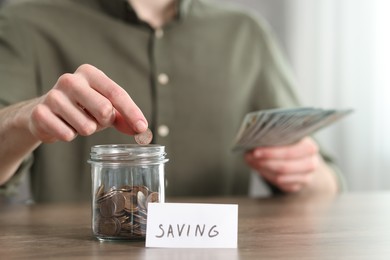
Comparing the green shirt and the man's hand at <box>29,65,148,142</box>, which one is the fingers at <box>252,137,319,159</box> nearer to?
the green shirt

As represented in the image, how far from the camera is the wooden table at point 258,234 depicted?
2.83 ft

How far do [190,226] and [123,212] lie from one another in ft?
0.32

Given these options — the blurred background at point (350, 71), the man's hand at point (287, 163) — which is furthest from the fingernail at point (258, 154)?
the blurred background at point (350, 71)

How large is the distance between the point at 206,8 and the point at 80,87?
110 cm

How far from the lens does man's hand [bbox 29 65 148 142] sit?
919 mm

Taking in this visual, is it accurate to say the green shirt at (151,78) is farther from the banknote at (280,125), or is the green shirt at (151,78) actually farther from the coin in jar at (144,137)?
the coin in jar at (144,137)

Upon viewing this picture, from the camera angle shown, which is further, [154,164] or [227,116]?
[227,116]

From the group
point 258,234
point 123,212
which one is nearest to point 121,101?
point 123,212

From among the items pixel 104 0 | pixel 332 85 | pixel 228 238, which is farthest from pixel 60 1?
pixel 332 85

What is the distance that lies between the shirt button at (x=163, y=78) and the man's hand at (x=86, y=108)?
841 mm

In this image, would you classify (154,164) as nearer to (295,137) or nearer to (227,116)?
(295,137)

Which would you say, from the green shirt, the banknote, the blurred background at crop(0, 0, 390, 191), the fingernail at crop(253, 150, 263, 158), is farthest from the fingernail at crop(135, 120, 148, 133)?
the blurred background at crop(0, 0, 390, 191)

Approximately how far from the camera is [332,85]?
3111 mm

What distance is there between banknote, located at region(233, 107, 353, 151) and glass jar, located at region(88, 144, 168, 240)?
0.35m
